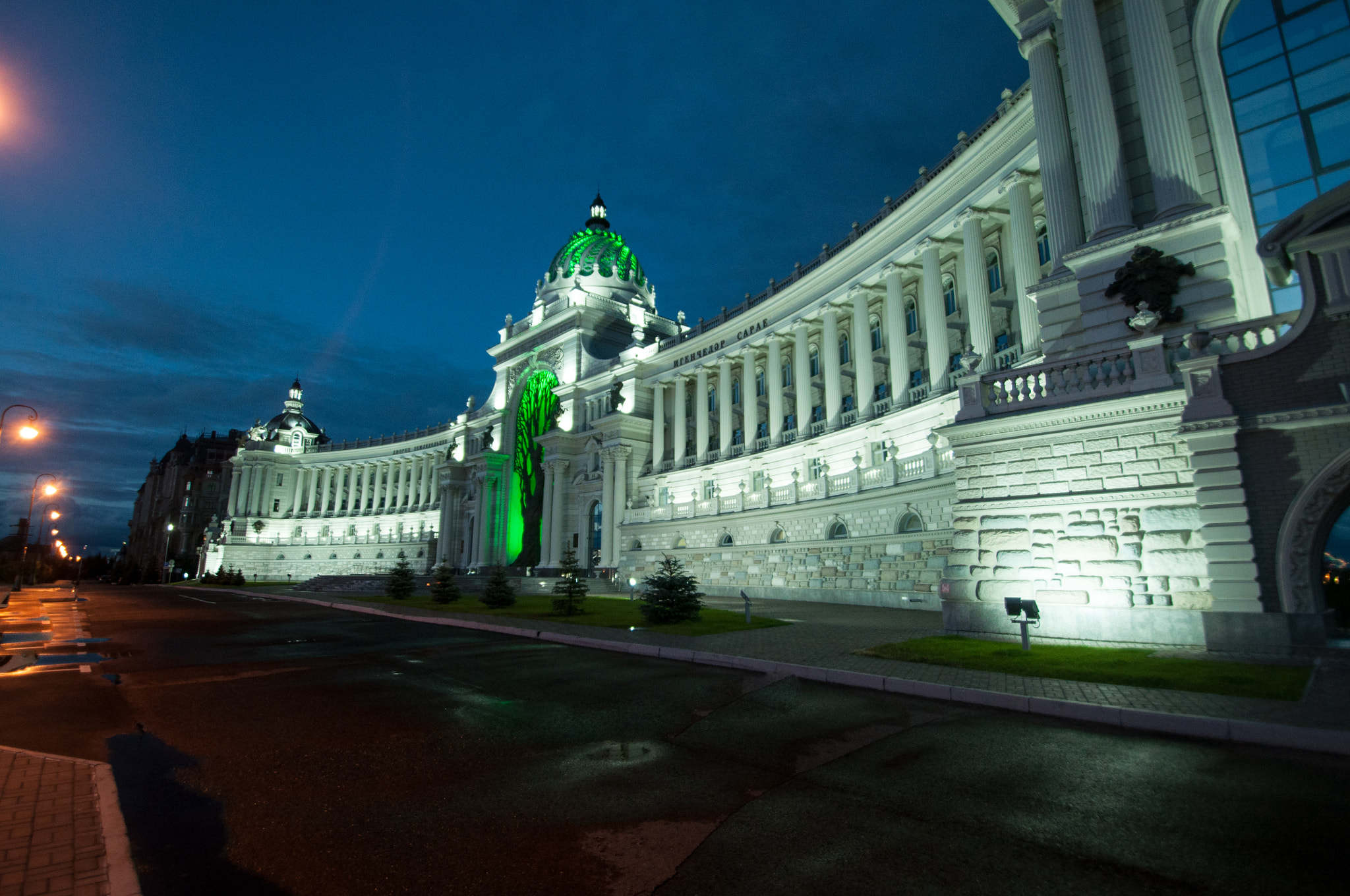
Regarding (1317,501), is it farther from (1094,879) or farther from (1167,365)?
(1094,879)

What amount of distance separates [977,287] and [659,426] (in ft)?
92.1

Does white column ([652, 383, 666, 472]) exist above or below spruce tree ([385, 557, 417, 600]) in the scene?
above

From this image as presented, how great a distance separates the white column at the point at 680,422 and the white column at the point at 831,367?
1385 cm

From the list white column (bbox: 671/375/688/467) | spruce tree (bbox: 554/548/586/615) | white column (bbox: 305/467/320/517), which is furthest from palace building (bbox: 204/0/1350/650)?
white column (bbox: 305/467/320/517)

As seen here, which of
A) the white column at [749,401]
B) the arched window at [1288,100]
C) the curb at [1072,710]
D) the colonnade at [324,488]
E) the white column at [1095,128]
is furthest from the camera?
the colonnade at [324,488]

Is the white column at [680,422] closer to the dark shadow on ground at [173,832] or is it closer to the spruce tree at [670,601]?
the spruce tree at [670,601]

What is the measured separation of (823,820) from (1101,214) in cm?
1885

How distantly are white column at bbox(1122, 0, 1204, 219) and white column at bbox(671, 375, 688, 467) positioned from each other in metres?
33.9

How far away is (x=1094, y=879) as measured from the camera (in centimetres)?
404

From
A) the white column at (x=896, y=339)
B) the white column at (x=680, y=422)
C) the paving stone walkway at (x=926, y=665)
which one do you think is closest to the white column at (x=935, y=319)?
the white column at (x=896, y=339)

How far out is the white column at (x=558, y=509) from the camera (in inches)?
2088

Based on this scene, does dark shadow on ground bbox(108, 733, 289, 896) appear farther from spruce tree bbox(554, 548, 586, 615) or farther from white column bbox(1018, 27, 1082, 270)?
white column bbox(1018, 27, 1082, 270)

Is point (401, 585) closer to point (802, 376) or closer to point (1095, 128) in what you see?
point (802, 376)

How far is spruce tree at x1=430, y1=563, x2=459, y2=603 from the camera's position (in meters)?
31.2
